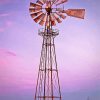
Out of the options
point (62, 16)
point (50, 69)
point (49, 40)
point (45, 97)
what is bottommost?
point (45, 97)

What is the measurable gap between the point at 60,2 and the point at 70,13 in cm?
111

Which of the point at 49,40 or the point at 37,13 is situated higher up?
the point at 37,13

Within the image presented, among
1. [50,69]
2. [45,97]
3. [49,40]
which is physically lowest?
[45,97]

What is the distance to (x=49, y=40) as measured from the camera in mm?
27172

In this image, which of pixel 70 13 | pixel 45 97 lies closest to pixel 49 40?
pixel 70 13

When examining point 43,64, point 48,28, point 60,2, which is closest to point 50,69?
point 43,64

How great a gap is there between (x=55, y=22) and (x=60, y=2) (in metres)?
1.55

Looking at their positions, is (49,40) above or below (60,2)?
below

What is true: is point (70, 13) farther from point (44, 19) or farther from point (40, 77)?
point (40, 77)

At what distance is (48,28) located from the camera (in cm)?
2727

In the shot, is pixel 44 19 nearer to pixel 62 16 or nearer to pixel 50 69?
pixel 62 16

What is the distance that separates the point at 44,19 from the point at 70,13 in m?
2.03

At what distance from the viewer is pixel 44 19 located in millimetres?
27547

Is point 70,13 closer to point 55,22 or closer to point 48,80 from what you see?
point 55,22
